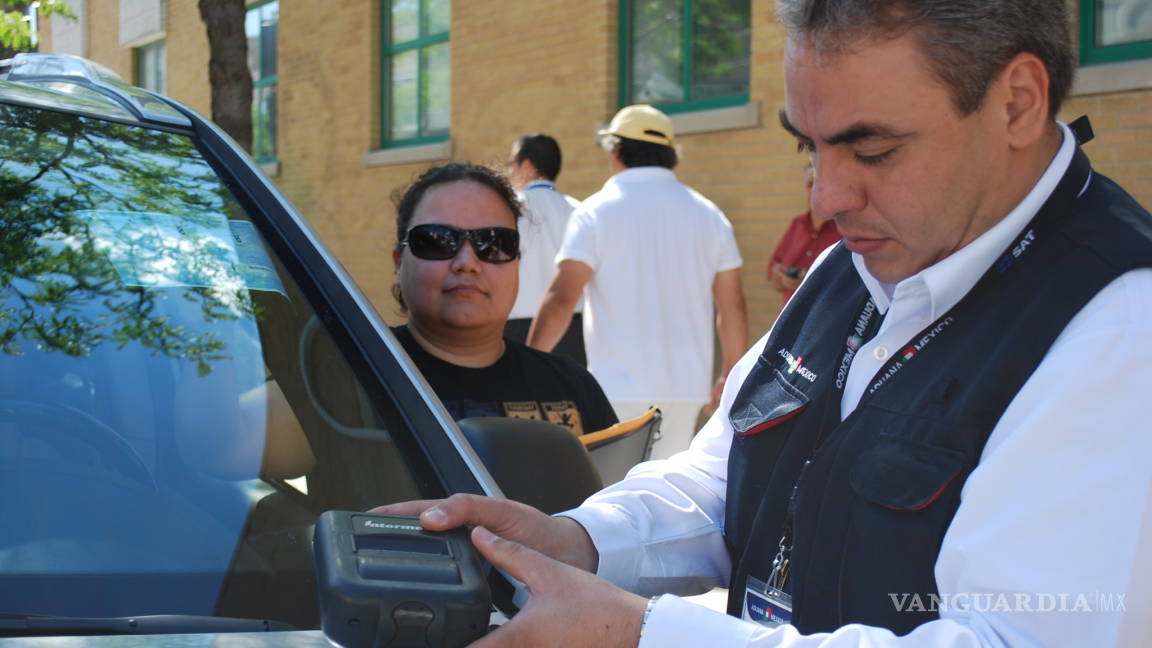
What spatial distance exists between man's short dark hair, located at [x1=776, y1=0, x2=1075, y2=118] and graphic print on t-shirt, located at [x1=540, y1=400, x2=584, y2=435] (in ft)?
4.96

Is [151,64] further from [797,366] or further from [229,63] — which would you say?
[797,366]

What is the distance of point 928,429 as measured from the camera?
1373 millimetres

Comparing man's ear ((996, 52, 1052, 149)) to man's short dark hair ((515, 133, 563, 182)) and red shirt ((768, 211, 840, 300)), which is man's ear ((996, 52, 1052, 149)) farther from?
man's short dark hair ((515, 133, 563, 182))

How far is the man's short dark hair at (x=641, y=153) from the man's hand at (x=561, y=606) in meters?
3.58

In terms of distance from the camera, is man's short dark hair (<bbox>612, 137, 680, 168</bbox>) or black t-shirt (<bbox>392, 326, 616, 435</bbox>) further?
man's short dark hair (<bbox>612, 137, 680, 168</bbox>)

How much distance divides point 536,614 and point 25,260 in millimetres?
1018

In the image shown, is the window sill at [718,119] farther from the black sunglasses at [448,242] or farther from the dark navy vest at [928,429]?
the dark navy vest at [928,429]

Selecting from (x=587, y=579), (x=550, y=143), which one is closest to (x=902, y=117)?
A: (x=587, y=579)

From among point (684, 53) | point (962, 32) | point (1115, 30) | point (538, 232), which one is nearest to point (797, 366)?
point (962, 32)

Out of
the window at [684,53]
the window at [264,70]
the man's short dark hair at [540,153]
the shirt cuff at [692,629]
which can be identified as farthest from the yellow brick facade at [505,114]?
the shirt cuff at [692,629]

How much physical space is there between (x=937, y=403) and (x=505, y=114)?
765cm

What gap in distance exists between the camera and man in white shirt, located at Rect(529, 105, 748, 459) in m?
4.68

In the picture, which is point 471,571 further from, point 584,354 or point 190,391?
point 584,354

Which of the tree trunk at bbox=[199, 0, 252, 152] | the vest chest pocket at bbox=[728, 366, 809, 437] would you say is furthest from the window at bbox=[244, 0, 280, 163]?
the vest chest pocket at bbox=[728, 366, 809, 437]
